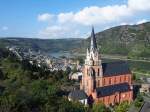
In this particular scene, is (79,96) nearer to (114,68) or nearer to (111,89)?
(111,89)

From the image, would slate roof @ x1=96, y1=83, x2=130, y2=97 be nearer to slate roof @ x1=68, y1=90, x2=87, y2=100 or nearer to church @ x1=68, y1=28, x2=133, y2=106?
church @ x1=68, y1=28, x2=133, y2=106

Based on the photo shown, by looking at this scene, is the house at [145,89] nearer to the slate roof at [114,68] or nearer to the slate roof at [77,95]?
the slate roof at [114,68]

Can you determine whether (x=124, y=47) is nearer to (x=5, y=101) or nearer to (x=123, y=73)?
(x=123, y=73)

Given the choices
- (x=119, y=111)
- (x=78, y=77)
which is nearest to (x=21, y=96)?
(x=119, y=111)

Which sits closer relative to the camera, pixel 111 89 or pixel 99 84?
pixel 111 89

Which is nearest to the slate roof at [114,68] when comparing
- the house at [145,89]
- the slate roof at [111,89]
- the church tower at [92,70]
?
the church tower at [92,70]

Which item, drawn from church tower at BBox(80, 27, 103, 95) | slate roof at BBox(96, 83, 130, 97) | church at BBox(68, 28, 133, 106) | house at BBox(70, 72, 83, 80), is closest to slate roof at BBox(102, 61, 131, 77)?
church at BBox(68, 28, 133, 106)

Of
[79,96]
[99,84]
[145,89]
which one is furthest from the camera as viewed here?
[145,89]

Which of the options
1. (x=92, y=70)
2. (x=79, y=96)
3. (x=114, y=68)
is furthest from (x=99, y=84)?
(x=79, y=96)
